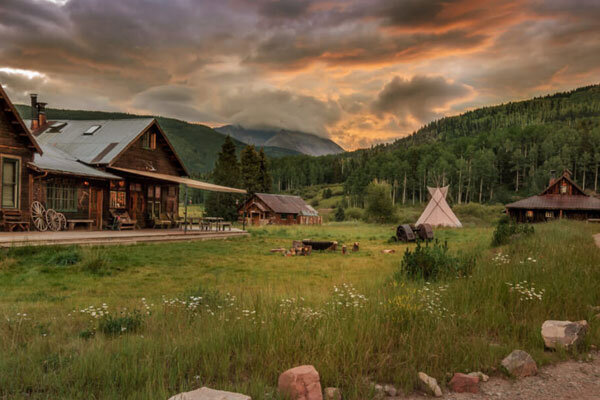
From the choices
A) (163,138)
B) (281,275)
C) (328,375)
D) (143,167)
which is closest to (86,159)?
(143,167)

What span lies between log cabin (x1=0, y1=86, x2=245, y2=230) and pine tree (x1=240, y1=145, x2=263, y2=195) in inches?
964

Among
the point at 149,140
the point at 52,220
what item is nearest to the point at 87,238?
the point at 52,220

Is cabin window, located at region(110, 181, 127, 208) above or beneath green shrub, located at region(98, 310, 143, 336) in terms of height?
above

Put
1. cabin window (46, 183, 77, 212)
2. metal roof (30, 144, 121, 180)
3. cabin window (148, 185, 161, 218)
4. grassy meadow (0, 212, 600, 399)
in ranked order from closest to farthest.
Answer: grassy meadow (0, 212, 600, 399) < metal roof (30, 144, 121, 180) < cabin window (46, 183, 77, 212) < cabin window (148, 185, 161, 218)

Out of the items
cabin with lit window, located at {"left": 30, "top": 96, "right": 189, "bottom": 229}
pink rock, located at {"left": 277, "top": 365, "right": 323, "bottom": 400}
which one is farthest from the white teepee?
pink rock, located at {"left": 277, "top": 365, "right": 323, "bottom": 400}

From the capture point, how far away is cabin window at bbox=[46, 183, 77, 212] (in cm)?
1752

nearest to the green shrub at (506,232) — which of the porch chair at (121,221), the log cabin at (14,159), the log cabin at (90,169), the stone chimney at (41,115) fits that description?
the log cabin at (90,169)

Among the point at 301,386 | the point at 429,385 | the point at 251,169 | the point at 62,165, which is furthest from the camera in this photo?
the point at 251,169

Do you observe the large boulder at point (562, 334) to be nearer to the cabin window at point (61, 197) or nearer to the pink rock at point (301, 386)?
the pink rock at point (301, 386)

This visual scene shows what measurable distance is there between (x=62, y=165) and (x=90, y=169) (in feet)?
4.62

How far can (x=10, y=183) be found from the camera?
15.7 m

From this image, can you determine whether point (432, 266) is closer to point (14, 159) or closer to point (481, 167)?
point (14, 159)

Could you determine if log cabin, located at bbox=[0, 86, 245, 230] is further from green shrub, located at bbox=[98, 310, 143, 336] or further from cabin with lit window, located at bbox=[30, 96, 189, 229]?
green shrub, located at bbox=[98, 310, 143, 336]

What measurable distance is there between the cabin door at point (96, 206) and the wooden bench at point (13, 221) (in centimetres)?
336
